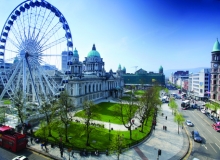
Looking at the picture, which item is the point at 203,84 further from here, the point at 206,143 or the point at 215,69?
the point at 206,143

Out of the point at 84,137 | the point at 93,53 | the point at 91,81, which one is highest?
the point at 93,53

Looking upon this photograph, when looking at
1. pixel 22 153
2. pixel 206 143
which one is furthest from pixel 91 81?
pixel 206 143

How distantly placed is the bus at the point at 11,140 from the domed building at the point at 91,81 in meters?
30.8

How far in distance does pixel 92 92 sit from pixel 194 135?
51.7m

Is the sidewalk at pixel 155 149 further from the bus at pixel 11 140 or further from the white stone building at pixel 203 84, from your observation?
the white stone building at pixel 203 84

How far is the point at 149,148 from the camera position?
29.8 metres

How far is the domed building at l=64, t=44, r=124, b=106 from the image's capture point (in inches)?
2537

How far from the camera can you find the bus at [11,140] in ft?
88.5

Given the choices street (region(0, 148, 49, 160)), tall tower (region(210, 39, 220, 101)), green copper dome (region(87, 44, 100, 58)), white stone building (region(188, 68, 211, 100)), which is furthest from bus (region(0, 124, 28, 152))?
white stone building (region(188, 68, 211, 100))

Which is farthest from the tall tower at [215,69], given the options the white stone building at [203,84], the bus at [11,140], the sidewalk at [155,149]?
the bus at [11,140]

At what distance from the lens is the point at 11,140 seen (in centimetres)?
2741

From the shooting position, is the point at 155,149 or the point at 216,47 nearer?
the point at 155,149

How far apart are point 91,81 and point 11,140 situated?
50.7 metres

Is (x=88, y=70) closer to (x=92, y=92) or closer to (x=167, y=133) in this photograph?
(x=92, y=92)
